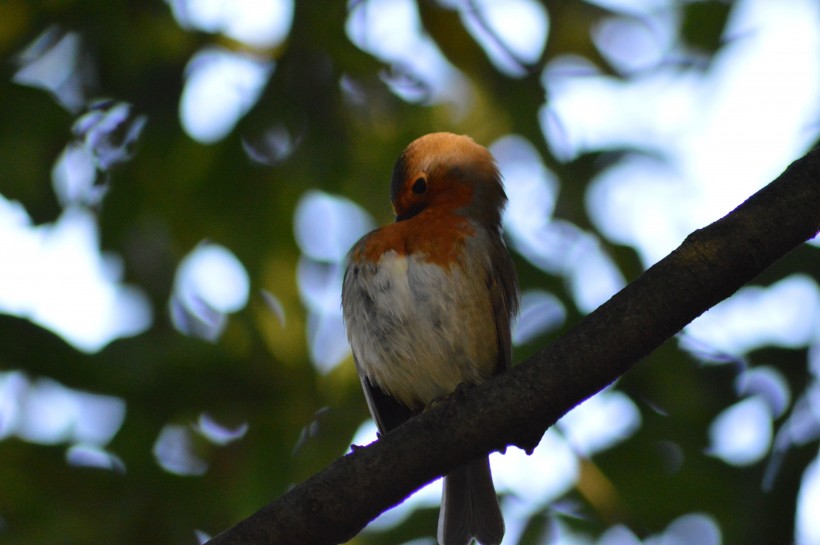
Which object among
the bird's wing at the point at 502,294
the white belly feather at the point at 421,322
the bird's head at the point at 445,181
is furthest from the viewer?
the bird's head at the point at 445,181

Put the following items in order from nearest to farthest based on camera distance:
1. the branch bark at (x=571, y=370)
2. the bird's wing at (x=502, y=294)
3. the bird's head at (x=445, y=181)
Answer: the branch bark at (x=571, y=370) < the bird's wing at (x=502, y=294) < the bird's head at (x=445, y=181)

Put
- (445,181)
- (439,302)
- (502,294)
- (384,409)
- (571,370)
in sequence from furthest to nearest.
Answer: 1. (384,409)
2. (445,181)
3. (502,294)
4. (439,302)
5. (571,370)

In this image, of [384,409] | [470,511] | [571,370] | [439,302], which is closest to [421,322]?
[439,302]

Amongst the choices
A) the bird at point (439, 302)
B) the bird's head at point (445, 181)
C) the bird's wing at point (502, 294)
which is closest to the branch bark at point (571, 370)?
the bird at point (439, 302)

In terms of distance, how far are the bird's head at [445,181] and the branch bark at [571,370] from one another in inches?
64.4

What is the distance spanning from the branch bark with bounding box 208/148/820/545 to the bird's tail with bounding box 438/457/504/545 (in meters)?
1.44

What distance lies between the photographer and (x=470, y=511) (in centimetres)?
Result: 402

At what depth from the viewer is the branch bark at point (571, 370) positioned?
2.53m

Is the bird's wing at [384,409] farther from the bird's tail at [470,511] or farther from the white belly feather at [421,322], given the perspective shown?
the bird's tail at [470,511]

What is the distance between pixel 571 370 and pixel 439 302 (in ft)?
4.29

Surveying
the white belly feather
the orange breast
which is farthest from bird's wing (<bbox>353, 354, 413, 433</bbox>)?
the orange breast

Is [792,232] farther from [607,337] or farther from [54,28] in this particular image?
[54,28]

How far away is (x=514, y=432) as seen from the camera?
2596mm

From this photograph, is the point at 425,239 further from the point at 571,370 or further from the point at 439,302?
the point at 571,370
